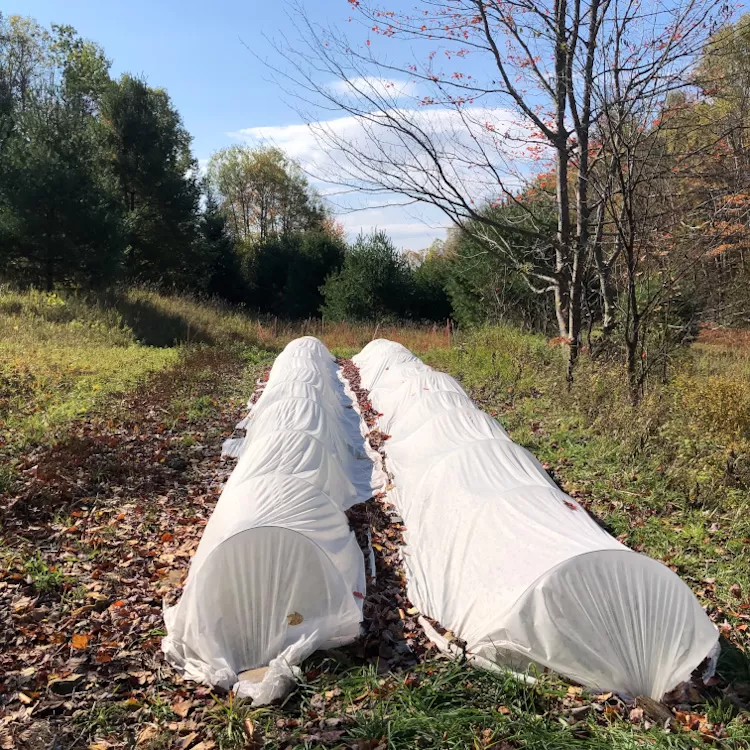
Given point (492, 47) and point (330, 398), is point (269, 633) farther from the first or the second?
point (492, 47)

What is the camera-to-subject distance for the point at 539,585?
2.85 meters

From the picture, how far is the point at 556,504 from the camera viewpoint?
3.51 metres

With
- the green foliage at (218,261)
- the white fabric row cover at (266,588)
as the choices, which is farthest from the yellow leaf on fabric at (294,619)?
the green foliage at (218,261)

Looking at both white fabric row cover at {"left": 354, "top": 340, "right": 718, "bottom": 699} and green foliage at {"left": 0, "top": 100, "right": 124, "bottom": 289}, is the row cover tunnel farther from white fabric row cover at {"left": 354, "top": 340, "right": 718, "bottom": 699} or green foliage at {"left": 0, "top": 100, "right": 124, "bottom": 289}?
green foliage at {"left": 0, "top": 100, "right": 124, "bottom": 289}

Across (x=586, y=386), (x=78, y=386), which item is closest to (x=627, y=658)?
(x=586, y=386)

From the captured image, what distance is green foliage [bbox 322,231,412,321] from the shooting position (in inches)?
814

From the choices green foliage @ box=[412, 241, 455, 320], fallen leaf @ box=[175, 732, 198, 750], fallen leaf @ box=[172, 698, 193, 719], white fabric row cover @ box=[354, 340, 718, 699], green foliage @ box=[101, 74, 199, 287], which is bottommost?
fallen leaf @ box=[172, 698, 193, 719]

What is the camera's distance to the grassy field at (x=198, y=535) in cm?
254

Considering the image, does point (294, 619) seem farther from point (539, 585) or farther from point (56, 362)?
point (56, 362)

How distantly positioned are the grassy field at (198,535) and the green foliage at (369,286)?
10.6 meters

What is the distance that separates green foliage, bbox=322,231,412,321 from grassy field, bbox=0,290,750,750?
10.6 metres

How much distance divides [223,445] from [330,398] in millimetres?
1820

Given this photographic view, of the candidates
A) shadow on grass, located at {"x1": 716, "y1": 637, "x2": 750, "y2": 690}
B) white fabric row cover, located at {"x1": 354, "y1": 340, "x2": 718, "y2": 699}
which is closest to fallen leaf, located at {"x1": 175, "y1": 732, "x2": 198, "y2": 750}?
white fabric row cover, located at {"x1": 354, "y1": 340, "x2": 718, "y2": 699}

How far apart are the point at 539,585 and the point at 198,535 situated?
9.19 feet
